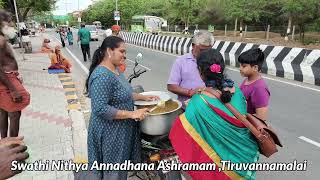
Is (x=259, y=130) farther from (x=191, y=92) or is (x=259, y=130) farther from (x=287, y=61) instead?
(x=287, y=61)

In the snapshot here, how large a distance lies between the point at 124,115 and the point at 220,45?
41.0 ft

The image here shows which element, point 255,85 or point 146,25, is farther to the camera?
point 146,25

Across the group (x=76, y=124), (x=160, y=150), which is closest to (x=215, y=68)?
(x=160, y=150)

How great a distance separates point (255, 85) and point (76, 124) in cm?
386

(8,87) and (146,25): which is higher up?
(146,25)

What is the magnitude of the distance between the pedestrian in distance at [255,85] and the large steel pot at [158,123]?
71cm

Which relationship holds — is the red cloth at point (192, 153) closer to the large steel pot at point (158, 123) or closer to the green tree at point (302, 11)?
the large steel pot at point (158, 123)

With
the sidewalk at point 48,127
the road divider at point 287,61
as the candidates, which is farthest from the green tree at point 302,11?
the sidewalk at point 48,127

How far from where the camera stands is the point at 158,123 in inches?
115

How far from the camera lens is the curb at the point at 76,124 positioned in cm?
471

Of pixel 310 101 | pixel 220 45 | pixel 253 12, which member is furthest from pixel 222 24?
pixel 310 101

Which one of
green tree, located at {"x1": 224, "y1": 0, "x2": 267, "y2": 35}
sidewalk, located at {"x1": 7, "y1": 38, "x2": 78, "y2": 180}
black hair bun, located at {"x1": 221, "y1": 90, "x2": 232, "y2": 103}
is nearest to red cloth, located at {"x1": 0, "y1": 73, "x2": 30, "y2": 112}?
sidewalk, located at {"x1": 7, "y1": 38, "x2": 78, "y2": 180}

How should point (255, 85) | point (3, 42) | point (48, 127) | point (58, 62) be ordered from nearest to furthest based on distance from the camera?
1. point (255, 85)
2. point (3, 42)
3. point (48, 127)
4. point (58, 62)

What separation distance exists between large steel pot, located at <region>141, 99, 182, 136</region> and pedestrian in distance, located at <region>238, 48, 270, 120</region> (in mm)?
706
